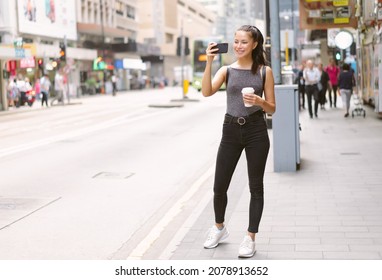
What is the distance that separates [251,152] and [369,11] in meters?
15.4

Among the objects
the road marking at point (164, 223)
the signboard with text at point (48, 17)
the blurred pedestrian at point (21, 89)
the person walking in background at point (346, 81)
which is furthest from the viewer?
the blurred pedestrian at point (21, 89)

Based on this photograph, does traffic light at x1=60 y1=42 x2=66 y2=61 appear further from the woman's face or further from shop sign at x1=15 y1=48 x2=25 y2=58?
the woman's face

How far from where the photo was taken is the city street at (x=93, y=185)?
592 centimetres

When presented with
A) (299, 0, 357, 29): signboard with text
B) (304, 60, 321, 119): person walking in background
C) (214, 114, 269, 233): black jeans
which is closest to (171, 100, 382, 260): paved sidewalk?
(214, 114, 269, 233): black jeans

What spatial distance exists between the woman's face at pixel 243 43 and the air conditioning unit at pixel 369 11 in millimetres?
14231

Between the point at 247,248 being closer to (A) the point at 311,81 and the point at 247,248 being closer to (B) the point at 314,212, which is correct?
(B) the point at 314,212

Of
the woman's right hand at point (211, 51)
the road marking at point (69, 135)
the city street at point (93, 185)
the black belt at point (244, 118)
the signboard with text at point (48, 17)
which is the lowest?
the city street at point (93, 185)

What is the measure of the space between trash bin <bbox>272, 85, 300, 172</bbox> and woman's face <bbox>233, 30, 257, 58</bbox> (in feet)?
14.4

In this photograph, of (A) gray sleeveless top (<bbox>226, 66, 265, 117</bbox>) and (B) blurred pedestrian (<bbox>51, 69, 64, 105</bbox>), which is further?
(B) blurred pedestrian (<bbox>51, 69, 64, 105</bbox>)

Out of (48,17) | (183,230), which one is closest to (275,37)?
(183,230)

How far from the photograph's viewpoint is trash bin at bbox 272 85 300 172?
931 cm

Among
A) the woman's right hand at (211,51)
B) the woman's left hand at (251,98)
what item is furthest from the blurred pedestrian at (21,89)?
the woman's left hand at (251,98)

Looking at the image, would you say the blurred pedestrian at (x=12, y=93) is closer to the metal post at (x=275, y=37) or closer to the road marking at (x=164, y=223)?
the metal post at (x=275, y=37)

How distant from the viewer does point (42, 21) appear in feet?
113
